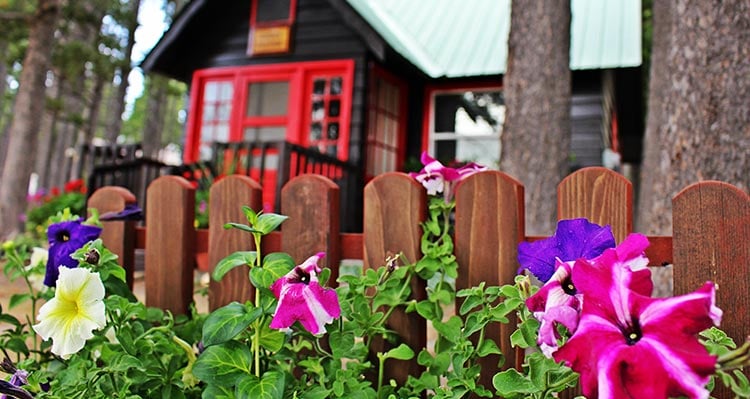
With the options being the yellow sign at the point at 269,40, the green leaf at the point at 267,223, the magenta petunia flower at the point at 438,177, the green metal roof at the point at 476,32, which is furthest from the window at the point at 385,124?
the green leaf at the point at 267,223

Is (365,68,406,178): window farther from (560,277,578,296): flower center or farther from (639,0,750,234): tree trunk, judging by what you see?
(560,277,578,296): flower center

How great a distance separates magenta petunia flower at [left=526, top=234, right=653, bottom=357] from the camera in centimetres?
91

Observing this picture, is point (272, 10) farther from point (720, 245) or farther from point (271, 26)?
point (720, 245)

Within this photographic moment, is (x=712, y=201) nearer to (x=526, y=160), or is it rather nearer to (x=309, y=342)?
(x=309, y=342)

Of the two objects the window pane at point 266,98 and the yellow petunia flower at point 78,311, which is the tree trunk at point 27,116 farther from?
the yellow petunia flower at point 78,311

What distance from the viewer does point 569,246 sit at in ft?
3.50

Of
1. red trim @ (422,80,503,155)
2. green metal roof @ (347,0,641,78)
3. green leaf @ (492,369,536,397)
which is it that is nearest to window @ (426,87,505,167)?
red trim @ (422,80,503,155)

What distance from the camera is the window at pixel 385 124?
809cm

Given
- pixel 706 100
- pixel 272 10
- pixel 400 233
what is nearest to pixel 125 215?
pixel 400 233

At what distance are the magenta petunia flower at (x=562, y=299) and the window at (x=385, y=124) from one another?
22.9 feet

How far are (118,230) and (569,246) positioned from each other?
156 cm

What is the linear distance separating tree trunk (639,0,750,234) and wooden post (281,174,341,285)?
173 centimetres

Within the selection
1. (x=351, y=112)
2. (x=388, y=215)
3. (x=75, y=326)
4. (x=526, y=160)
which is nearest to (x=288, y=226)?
(x=388, y=215)

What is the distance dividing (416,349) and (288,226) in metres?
0.52
